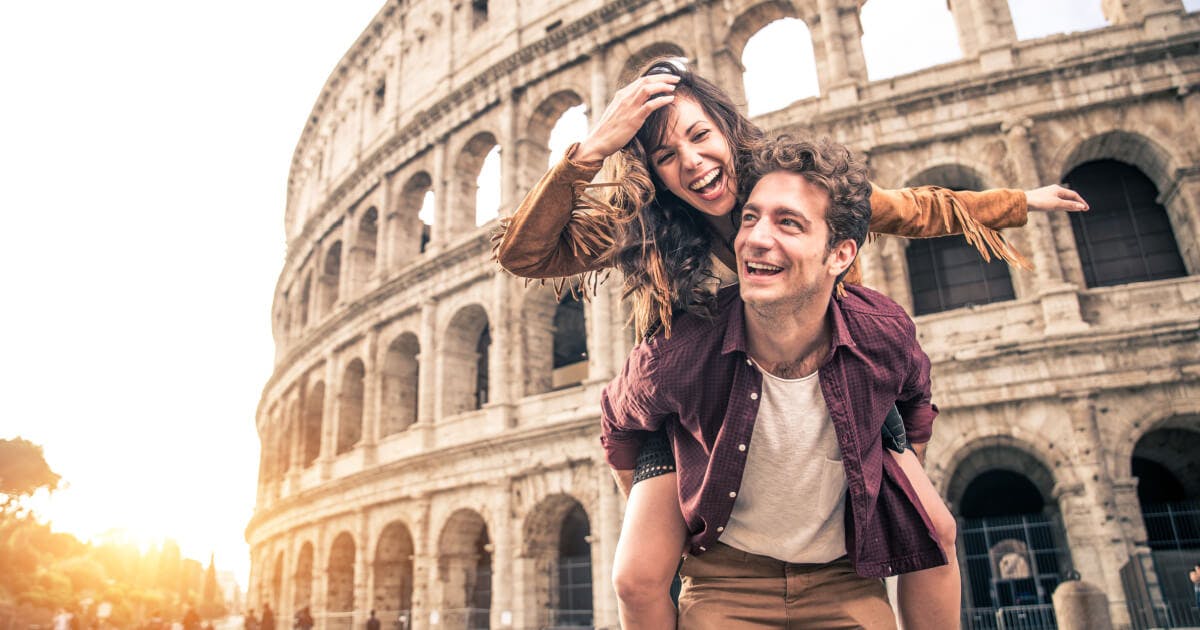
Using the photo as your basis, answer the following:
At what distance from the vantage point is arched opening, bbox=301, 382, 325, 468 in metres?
21.9

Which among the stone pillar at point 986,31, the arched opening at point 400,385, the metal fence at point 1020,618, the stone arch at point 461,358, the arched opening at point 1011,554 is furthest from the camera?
the arched opening at point 400,385

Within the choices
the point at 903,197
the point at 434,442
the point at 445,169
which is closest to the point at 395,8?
the point at 445,169

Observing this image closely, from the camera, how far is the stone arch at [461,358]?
16391mm

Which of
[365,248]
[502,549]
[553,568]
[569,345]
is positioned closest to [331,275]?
[365,248]

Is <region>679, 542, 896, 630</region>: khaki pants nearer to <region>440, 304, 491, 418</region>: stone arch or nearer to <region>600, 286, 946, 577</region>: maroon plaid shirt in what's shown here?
<region>600, 286, 946, 577</region>: maroon plaid shirt

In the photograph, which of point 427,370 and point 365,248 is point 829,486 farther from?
point 365,248

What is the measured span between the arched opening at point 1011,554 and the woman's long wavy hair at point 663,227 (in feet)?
35.0

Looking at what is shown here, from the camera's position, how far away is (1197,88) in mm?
11383

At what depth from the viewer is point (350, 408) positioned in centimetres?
1992

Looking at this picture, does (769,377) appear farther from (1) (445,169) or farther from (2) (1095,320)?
(1) (445,169)

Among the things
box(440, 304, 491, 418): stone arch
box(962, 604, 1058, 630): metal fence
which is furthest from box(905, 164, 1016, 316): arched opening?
box(440, 304, 491, 418): stone arch

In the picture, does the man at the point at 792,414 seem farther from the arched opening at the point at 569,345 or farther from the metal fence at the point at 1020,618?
the arched opening at the point at 569,345

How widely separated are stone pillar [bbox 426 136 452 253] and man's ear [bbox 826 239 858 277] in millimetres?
16038

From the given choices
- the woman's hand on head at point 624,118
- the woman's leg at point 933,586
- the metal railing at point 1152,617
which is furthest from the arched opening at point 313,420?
the woman's leg at point 933,586
